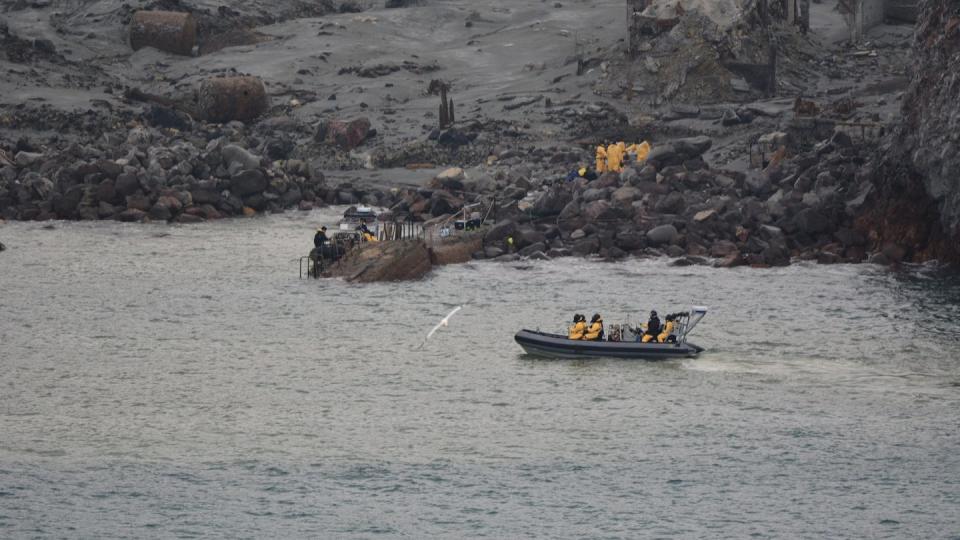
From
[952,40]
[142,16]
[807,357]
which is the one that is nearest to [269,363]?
[807,357]

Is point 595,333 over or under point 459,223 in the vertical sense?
under

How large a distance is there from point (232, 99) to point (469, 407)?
64236mm

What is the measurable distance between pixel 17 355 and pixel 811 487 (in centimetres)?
3144

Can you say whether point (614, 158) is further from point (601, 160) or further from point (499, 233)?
point (499, 233)

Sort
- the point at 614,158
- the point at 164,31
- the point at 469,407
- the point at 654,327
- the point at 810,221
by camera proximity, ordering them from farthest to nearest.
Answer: the point at 164,31 → the point at 614,158 → the point at 810,221 → the point at 654,327 → the point at 469,407

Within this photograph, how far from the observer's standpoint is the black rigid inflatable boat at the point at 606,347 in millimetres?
58781

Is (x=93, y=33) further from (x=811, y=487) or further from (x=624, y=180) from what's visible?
(x=811, y=487)

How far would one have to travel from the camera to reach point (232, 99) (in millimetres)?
113375

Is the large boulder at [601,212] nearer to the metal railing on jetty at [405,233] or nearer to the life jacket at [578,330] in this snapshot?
the metal railing on jetty at [405,233]

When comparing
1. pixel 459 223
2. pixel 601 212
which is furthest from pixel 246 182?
pixel 601 212

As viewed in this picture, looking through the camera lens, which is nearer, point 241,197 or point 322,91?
point 241,197

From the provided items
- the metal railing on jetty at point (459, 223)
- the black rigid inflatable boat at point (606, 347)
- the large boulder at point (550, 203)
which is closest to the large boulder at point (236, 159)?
the metal railing on jetty at point (459, 223)

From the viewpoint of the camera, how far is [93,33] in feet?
429

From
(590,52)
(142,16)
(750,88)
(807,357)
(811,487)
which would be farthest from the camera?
(142,16)
